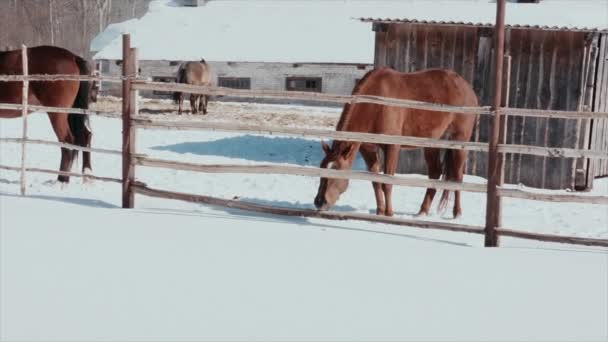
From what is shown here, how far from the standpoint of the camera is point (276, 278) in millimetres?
5609

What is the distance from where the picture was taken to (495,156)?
7.36m

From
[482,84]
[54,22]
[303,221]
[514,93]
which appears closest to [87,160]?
[303,221]

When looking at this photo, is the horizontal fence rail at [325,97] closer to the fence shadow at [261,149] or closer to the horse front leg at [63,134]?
the horse front leg at [63,134]

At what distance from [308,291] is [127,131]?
140 inches

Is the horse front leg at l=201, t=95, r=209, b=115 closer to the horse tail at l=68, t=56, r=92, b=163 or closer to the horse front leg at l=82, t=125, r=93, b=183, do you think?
the horse tail at l=68, t=56, r=92, b=163

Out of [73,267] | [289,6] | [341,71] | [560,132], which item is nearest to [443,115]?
[560,132]

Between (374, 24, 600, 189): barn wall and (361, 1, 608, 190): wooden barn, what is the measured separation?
0.01 m

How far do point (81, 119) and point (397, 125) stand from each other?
167 inches

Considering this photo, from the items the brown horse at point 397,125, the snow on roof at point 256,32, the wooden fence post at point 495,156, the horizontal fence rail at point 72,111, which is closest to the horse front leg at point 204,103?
the snow on roof at point 256,32

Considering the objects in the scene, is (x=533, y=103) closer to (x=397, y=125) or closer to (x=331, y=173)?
(x=397, y=125)

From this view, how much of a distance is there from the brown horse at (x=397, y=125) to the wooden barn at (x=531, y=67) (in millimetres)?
2583

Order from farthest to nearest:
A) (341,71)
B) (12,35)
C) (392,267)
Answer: (12,35)
(341,71)
(392,267)

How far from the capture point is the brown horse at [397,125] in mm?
8656

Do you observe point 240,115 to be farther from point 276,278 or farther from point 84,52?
point 84,52
